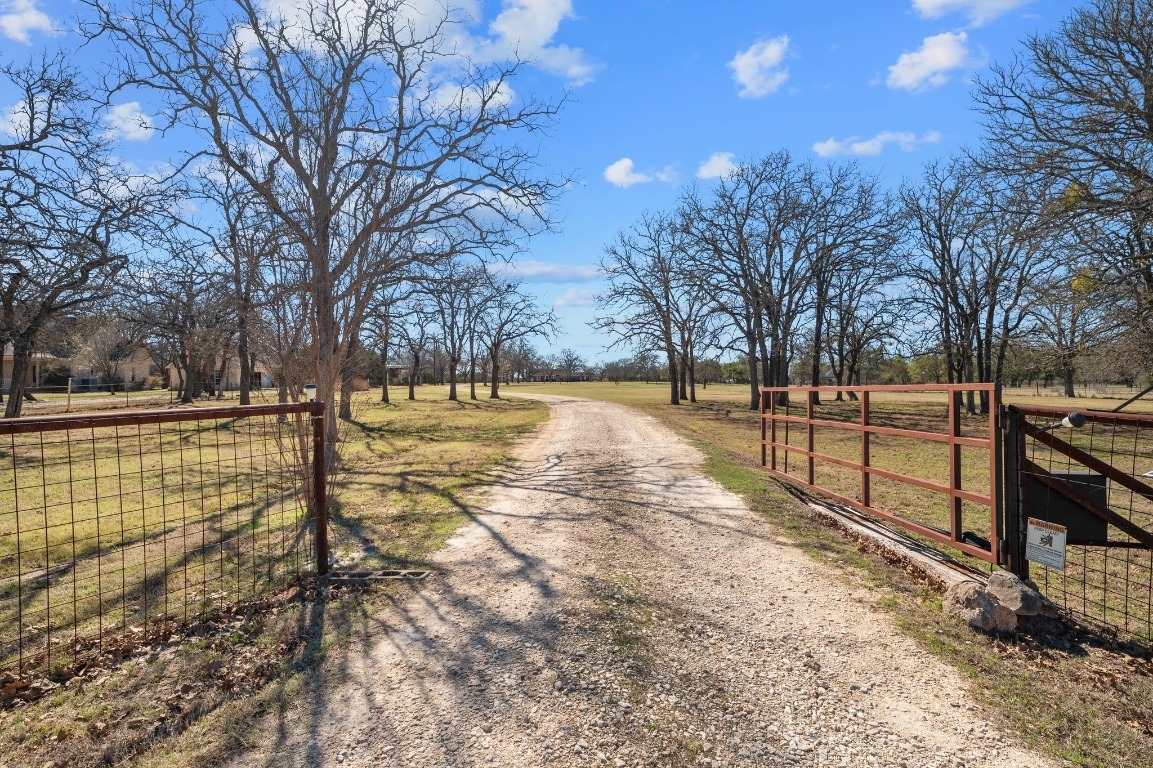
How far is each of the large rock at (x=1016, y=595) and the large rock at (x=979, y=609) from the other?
5cm

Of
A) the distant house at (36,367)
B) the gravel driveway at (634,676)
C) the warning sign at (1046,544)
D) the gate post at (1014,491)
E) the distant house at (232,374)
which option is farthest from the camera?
the distant house at (36,367)

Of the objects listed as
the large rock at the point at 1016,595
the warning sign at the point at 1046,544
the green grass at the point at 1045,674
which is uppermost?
the warning sign at the point at 1046,544

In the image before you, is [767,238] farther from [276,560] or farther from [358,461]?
[276,560]

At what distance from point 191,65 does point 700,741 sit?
14942 millimetres

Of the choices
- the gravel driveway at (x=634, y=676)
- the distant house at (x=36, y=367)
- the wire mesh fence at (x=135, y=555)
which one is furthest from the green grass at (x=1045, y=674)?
the distant house at (x=36, y=367)

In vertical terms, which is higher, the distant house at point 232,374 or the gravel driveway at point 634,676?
the distant house at point 232,374

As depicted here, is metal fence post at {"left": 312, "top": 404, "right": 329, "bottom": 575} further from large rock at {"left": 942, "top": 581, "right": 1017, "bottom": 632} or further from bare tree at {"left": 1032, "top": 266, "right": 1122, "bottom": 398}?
bare tree at {"left": 1032, "top": 266, "right": 1122, "bottom": 398}

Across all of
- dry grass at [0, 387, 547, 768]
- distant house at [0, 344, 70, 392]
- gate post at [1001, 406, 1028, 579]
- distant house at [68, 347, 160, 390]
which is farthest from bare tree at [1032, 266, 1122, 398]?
distant house at [68, 347, 160, 390]

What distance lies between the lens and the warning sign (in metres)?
3.96

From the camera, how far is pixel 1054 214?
1158 centimetres

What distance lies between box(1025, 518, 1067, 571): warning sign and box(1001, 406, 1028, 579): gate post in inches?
4.9

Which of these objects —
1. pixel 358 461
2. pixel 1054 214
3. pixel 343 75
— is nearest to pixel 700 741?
pixel 358 461

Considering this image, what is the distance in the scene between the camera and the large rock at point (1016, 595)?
152 inches

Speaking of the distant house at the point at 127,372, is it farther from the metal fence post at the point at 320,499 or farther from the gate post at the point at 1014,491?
the gate post at the point at 1014,491
